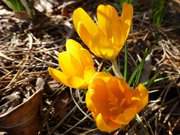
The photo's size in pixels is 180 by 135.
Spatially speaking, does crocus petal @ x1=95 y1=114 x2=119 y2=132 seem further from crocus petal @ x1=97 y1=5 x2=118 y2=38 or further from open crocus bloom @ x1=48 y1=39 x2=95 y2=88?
crocus petal @ x1=97 y1=5 x2=118 y2=38

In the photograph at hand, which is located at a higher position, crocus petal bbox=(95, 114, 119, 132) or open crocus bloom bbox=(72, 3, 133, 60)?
open crocus bloom bbox=(72, 3, 133, 60)

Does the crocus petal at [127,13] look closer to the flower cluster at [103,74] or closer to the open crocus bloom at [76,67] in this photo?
the flower cluster at [103,74]

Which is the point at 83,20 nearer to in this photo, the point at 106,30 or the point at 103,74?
the point at 106,30

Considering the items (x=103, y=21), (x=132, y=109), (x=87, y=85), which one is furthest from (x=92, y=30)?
(x=132, y=109)

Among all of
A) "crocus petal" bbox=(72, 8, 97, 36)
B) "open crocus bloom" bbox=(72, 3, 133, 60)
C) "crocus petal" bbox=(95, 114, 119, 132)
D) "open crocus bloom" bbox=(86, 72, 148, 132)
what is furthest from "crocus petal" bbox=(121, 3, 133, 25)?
"crocus petal" bbox=(95, 114, 119, 132)

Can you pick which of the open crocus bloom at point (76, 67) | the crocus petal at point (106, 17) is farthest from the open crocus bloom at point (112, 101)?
the crocus petal at point (106, 17)

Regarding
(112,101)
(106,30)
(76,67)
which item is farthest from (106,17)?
(112,101)

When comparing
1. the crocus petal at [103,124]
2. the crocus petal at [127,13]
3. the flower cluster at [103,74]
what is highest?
the crocus petal at [127,13]
